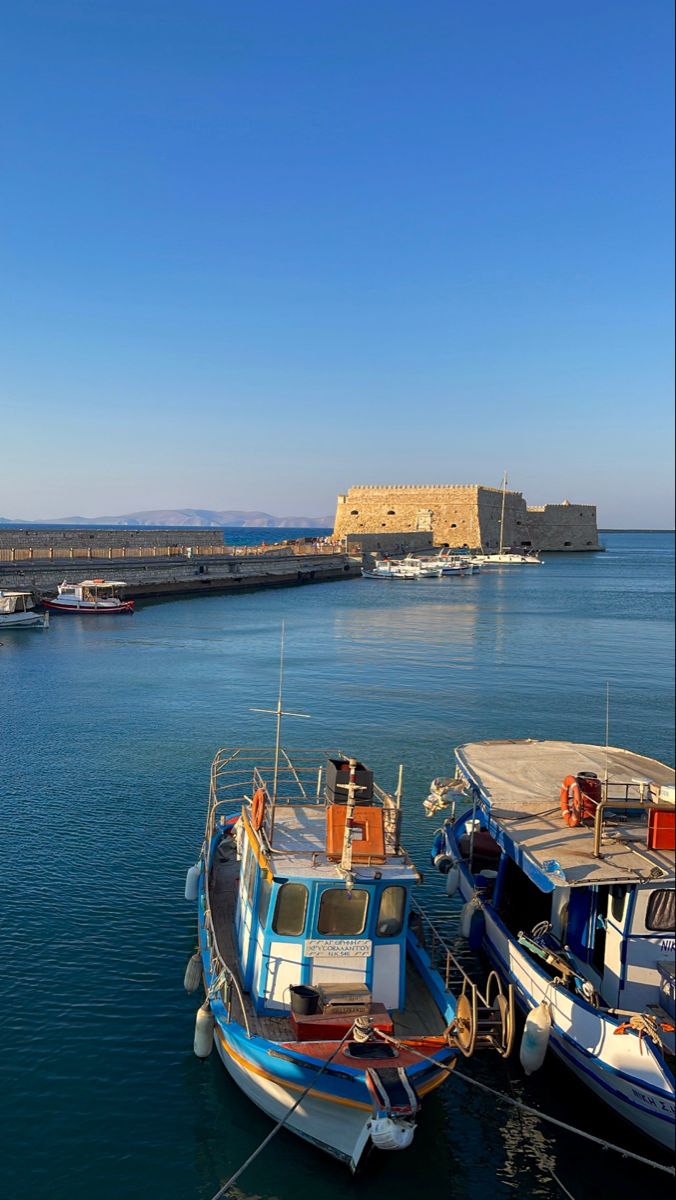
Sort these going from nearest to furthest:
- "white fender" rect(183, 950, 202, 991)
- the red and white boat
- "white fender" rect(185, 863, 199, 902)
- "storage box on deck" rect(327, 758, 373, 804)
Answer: "storage box on deck" rect(327, 758, 373, 804) < "white fender" rect(183, 950, 202, 991) < "white fender" rect(185, 863, 199, 902) < the red and white boat

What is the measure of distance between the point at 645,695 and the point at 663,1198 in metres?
29.8

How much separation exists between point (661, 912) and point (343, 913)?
4.26 meters


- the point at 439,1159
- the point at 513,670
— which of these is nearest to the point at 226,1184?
the point at 439,1159

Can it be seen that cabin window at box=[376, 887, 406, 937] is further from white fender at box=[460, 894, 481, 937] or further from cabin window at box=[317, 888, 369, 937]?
white fender at box=[460, 894, 481, 937]

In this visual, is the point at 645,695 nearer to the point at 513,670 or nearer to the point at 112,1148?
the point at 513,670

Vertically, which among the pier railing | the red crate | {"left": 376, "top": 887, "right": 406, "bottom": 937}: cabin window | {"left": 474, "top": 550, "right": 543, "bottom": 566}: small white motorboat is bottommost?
the red crate

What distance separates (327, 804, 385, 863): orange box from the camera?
11000mm

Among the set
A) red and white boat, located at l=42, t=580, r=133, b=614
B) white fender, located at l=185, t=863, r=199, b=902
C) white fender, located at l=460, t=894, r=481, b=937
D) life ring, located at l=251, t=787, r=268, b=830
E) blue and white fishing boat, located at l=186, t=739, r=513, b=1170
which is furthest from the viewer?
red and white boat, located at l=42, t=580, r=133, b=614

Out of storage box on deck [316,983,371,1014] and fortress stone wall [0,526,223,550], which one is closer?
storage box on deck [316,983,371,1014]

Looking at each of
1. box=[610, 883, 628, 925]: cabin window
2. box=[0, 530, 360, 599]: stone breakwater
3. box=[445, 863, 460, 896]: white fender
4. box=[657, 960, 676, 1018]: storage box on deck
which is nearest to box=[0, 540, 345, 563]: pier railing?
box=[0, 530, 360, 599]: stone breakwater

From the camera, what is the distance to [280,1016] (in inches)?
428

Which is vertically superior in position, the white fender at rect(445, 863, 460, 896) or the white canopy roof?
the white canopy roof

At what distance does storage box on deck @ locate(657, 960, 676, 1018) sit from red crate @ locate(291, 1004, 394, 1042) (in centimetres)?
370

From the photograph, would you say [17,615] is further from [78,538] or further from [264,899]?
[264,899]
